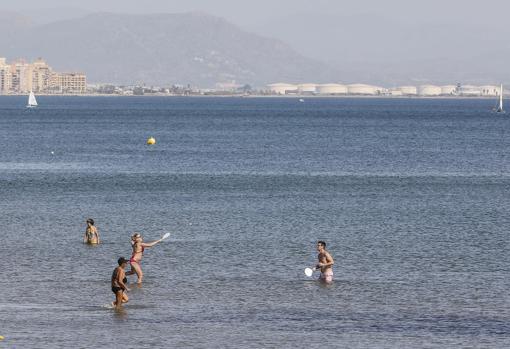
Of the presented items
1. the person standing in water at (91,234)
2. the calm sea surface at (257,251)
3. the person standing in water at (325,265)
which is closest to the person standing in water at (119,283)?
the calm sea surface at (257,251)

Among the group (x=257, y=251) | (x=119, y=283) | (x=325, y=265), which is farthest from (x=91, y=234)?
(x=119, y=283)

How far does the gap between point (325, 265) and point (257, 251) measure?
8.48 m

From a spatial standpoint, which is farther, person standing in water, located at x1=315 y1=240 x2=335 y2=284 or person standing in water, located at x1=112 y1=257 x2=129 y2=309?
person standing in water, located at x1=315 y1=240 x2=335 y2=284

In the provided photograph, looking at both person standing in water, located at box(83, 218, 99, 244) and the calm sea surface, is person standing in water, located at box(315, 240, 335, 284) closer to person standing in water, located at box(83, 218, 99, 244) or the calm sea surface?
the calm sea surface

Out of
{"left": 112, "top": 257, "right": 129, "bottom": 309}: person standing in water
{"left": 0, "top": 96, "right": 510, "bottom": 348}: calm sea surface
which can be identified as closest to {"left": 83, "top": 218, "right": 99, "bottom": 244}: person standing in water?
Answer: {"left": 0, "top": 96, "right": 510, "bottom": 348}: calm sea surface

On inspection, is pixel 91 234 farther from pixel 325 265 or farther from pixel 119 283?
pixel 119 283

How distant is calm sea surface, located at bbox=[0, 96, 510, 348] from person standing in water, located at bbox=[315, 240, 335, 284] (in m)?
0.47

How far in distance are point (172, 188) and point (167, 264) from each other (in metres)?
35.1

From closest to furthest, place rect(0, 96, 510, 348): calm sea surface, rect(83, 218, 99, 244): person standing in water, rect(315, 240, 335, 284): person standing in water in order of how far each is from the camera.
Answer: rect(0, 96, 510, 348): calm sea surface, rect(315, 240, 335, 284): person standing in water, rect(83, 218, 99, 244): person standing in water

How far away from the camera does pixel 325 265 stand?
46750 mm

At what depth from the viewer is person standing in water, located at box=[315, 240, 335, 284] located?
4672cm

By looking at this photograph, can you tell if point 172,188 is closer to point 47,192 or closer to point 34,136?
point 47,192

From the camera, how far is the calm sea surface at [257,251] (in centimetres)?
3866

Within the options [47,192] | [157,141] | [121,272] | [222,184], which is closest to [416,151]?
[157,141]
